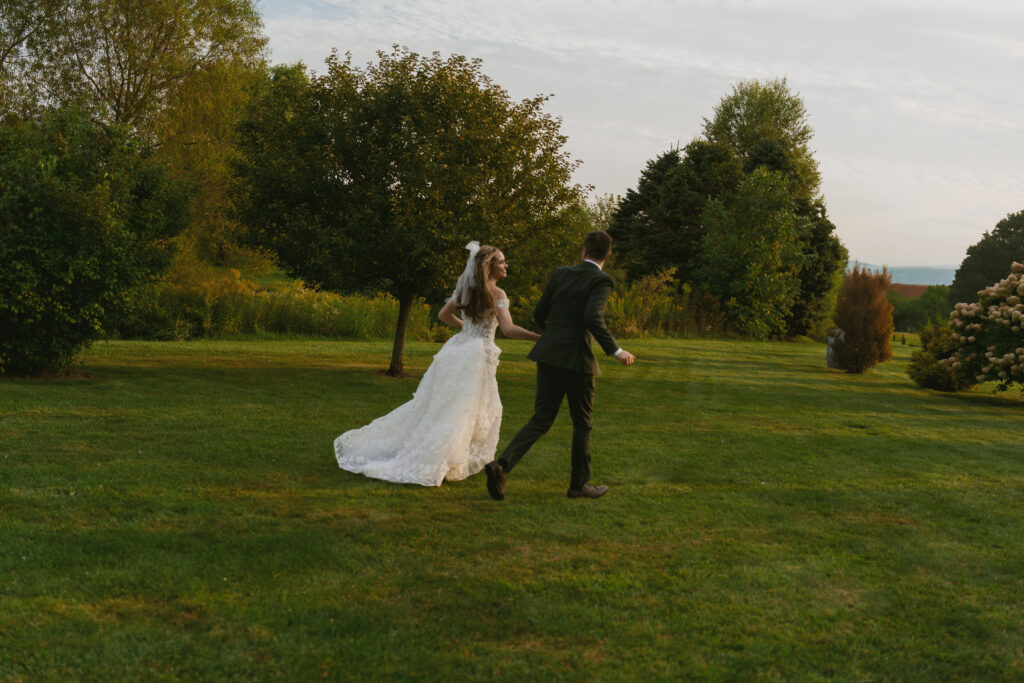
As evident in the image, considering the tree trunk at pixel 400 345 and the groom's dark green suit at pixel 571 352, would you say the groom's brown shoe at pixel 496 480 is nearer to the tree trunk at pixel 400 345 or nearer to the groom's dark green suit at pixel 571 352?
the groom's dark green suit at pixel 571 352

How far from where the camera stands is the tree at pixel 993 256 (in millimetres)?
57906

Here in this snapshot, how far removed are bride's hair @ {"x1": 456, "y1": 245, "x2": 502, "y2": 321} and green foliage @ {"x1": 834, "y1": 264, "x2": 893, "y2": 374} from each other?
1599 cm

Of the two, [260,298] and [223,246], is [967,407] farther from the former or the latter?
[223,246]

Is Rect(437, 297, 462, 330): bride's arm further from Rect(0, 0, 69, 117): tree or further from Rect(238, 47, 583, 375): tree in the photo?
Rect(0, 0, 69, 117): tree

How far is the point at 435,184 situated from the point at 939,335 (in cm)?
1278

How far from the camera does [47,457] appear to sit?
693 cm

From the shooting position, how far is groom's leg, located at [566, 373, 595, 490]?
20.9ft

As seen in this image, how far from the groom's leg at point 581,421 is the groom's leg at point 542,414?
12 centimetres

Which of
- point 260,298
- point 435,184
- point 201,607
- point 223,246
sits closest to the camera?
point 201,607

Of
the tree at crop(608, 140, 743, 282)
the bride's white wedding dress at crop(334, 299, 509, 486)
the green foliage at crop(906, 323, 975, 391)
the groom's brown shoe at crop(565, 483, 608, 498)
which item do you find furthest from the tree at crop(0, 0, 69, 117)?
the tree at crop(608, 140, 743, 282)

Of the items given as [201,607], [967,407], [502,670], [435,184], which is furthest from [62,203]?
[967,407]

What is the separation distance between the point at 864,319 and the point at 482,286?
53.0 feet

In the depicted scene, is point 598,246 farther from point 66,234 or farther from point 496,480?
point 66,234

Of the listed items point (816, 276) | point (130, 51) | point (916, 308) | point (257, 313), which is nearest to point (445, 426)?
point (257, 313)
